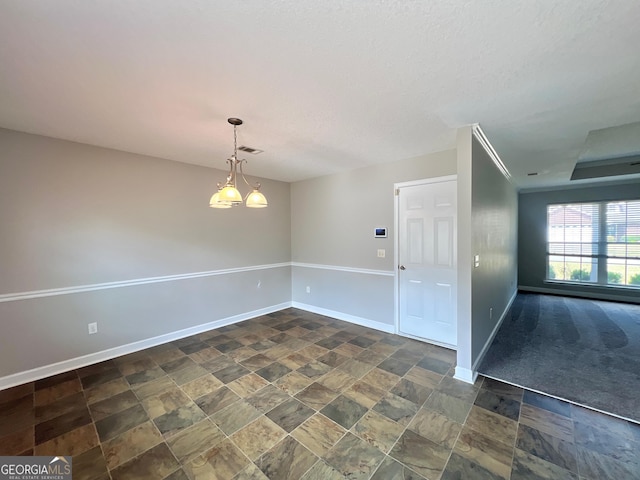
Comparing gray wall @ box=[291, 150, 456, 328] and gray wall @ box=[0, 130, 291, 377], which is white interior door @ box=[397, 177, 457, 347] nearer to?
gray wall @ box=[291, 150, 456, 328]

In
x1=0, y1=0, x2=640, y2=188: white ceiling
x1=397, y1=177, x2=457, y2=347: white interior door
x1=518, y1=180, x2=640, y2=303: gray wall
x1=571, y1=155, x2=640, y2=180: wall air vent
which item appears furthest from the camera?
x1=518, y1=180, x2=640, y2=303: gray wall

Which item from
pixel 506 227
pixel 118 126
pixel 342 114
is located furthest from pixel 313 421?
pixel 506 227

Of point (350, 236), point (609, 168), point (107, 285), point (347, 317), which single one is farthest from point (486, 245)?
point (107, 285)

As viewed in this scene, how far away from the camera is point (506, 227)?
4.83 meters

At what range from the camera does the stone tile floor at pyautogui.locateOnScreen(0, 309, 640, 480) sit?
1.70m

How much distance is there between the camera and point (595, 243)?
602 centimetres

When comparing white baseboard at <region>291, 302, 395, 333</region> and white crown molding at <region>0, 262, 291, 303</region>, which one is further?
white baseboard at <region>291, 302, 395, 333</region>

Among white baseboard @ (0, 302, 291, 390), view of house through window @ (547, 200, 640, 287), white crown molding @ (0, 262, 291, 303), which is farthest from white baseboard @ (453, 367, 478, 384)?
view of house through window @ (547, 200, 640, 287)

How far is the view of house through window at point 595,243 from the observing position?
563 cm

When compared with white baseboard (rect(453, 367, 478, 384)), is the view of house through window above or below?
above

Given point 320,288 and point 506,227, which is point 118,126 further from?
point 506,227

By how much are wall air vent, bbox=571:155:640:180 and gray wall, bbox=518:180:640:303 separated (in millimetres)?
1019

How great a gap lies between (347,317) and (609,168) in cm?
578

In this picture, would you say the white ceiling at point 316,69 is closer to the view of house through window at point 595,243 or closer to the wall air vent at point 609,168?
the wall air vent at point 609,168
